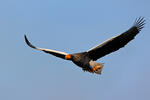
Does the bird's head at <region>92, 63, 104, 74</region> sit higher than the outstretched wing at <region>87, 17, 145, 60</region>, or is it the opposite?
the outstretched wing at <region>87, 17, 145, 60</region>

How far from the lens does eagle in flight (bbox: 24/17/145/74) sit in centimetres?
2034

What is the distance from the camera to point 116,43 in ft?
68.3

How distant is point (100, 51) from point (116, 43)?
0.99 meters

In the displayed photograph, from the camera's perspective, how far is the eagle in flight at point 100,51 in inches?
801

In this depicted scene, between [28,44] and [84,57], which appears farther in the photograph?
[28,44]

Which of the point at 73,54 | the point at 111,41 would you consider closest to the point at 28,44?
the point at 73,54

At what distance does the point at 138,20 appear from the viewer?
69.6 feet

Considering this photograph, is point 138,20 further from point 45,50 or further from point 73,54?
point 45,50

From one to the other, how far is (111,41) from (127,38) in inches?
38.0

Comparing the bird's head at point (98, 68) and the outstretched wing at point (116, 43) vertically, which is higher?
Result: the outstretched wing at point (116, 43)

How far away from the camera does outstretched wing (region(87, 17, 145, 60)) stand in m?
20.5

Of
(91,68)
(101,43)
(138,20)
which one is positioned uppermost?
(138,20)

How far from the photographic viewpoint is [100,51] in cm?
2106

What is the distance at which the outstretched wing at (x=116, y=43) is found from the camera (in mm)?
20531
